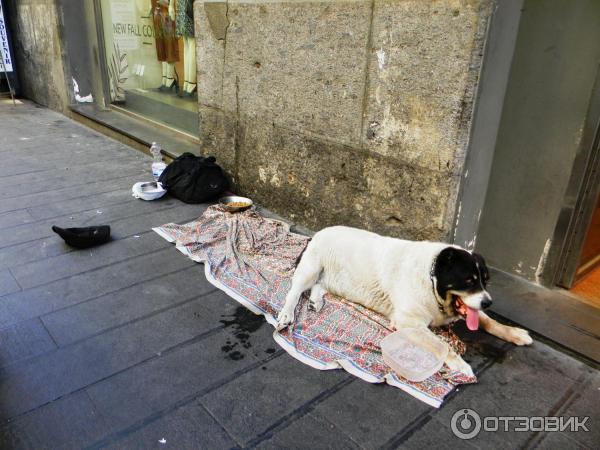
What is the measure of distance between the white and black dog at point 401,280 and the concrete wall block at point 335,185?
0.56 metres

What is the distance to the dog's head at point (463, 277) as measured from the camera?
255 centimetres

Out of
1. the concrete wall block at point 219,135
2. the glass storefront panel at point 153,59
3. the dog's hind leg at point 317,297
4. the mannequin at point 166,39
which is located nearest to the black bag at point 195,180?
the concrete wall block at point 219,135

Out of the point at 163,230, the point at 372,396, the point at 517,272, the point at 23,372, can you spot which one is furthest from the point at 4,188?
the point at 517,272

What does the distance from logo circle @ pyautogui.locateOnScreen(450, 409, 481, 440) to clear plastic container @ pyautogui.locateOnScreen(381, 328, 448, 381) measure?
0.85ft

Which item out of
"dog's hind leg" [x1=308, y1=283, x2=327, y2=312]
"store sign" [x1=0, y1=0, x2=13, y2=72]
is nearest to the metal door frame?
"dog's hind leg" [x1=308, y1=283, x2=327, y2=312]

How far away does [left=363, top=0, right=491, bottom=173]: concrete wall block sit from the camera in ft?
9.91

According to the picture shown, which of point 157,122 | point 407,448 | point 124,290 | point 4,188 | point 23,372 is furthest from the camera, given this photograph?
point 157,122

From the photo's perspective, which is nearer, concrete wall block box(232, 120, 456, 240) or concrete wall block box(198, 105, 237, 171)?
concrete wall block box(232, 120, 456, 240)

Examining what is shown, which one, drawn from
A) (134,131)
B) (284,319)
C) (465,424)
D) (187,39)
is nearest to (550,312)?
(465,424)

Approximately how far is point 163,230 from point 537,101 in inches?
127

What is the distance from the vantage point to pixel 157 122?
25.6 ft

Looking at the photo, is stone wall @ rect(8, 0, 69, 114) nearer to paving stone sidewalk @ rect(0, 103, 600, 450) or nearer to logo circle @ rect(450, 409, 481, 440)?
paving stone sidewalk @ rect(0, 103, 600, 450)

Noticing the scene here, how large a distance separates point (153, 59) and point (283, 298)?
5838 mm

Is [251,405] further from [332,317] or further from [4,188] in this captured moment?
[4,188]
